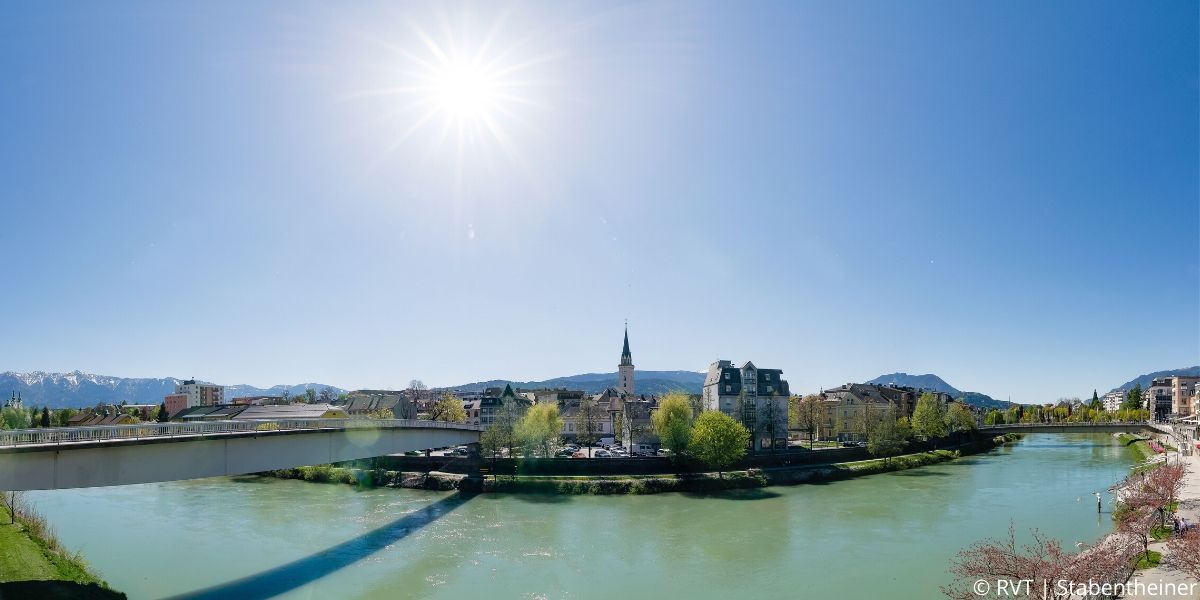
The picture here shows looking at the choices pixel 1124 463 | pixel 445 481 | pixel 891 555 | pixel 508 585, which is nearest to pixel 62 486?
pixel 508 585

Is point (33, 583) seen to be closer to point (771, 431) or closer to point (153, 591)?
point (153, 591)

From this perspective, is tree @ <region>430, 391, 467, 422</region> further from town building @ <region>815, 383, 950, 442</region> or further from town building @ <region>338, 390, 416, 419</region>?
town building @ <region>815, 383, 950, 442</region>

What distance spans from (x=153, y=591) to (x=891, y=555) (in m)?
29.3

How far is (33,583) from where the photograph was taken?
19.6 m

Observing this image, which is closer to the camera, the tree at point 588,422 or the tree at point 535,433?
the tree at point 535,433

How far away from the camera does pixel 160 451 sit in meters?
23.1

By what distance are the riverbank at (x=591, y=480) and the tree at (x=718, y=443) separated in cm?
108

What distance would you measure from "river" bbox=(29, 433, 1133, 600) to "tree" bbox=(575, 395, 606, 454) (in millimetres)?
23019

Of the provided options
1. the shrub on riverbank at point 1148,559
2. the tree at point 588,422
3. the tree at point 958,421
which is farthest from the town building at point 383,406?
the shrub on riverbank at point 1148,559

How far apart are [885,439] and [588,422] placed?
29121mm

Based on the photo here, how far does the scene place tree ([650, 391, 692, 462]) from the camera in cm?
4872

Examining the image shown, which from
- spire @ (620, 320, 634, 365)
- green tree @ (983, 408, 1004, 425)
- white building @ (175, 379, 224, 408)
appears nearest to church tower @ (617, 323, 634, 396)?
spire @ (620, 320, 634, 365)

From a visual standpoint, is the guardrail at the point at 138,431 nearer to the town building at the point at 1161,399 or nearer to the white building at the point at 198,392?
the white building at the point at 198,392

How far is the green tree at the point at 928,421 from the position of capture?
68812mm
